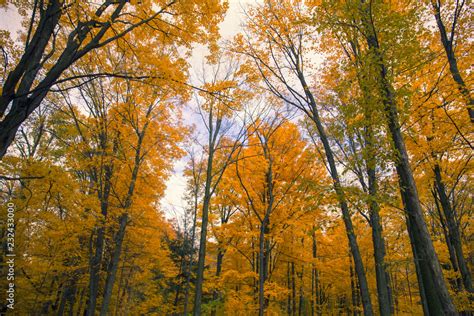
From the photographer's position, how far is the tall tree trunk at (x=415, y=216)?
13.9 ft

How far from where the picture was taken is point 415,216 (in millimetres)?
4750

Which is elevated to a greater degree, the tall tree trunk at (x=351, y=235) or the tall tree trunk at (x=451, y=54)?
the tall tree trunk at (x=451, y=54)

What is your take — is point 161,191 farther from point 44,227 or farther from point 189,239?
point 189,239

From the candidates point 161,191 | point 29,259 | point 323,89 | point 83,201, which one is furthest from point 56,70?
point 29,259

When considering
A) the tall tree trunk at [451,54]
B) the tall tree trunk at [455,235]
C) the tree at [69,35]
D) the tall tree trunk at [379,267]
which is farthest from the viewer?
the tall tree trunk at [455,235]

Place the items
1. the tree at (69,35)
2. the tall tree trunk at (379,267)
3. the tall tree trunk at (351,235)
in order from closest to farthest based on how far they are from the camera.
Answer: the tree at (69,35) < the tall tree trunk at (351,235) < the tall tree trunk at (379,267)

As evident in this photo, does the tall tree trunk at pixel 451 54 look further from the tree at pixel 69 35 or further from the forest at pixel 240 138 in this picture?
the tree at pixel 69 35

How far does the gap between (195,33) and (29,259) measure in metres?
10.8

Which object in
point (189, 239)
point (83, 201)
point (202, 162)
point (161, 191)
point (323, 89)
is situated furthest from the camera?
point (189, 239)

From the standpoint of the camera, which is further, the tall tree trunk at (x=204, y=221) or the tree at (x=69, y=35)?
the tall tree trunk at (x=204, y=221)

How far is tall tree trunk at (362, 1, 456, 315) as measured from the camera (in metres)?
4.25

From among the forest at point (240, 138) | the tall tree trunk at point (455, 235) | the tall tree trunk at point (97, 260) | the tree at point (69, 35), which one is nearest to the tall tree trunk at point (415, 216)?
the forest at point (240, 138)

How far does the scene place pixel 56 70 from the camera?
4246 millimetres

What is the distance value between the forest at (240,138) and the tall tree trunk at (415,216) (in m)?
0.04
